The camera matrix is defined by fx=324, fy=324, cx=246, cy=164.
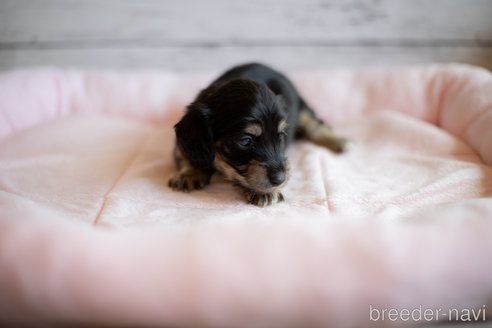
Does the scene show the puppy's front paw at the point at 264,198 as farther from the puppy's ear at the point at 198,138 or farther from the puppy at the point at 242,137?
the puppy's ear at the point at 198,138

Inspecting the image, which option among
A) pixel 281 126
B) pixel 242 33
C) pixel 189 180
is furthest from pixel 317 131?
pixel 242 33

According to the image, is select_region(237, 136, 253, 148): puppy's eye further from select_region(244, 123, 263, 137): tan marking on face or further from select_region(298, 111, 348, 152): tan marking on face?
select_region(298, 111, 348, 152): tan marking on face

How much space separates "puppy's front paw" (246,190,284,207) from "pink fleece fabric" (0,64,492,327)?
42mm

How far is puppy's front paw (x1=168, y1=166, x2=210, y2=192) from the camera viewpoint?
5.27ft

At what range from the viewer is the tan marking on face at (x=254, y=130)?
55.5 inches

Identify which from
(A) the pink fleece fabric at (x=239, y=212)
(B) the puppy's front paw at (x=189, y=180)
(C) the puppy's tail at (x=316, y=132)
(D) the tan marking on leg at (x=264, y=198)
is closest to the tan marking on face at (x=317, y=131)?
(C) the puppy's tail at (x=316, y=132)

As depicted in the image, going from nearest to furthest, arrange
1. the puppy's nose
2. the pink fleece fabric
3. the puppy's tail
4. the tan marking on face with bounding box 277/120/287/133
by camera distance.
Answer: the pink fleece fabric
the puppy's nose
the tan marking on face with bounding box 277/120/287/133
the puppy's tail

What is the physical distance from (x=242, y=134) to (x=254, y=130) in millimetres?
56

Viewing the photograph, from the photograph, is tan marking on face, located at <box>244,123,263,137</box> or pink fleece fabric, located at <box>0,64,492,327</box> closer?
pink fleece fabric, located at <box>0,64,492,327</box>

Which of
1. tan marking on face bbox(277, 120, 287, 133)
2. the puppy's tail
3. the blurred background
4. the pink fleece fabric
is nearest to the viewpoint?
the pink fleece fabric

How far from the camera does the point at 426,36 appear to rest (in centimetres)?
286

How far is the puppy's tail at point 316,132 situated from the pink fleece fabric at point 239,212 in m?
0.10

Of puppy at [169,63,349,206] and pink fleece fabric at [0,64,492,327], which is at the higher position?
puppy at [169,63,349,206]

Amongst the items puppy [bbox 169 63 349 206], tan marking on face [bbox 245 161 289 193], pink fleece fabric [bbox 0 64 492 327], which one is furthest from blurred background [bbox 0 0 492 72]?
tan marking on face [bbox 245 161 289 193]
